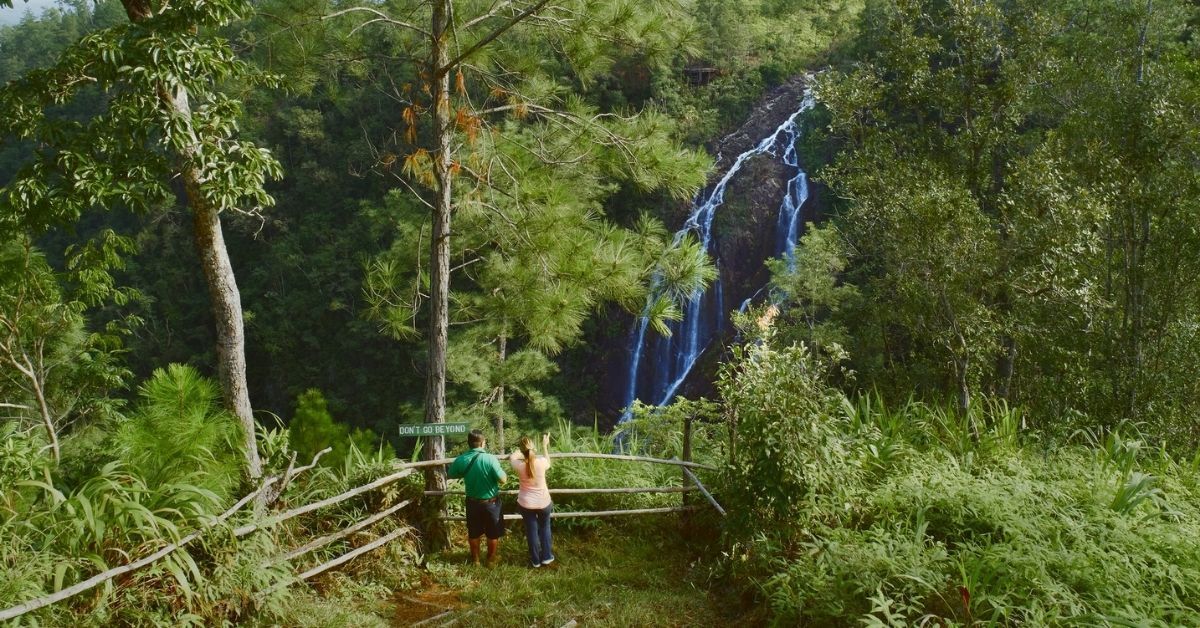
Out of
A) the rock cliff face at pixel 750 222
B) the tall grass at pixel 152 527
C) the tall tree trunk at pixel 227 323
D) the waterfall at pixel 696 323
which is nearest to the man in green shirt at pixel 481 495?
the tall grass at pixel 152 527

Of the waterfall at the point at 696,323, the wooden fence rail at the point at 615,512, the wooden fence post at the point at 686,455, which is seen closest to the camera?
the wooden fence rail at the point at 615,512

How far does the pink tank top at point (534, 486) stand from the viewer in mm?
4758

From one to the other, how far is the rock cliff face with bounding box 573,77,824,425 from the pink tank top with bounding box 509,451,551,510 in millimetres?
15758

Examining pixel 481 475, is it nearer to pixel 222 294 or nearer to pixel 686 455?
pixel 686 455

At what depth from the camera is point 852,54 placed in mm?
24641

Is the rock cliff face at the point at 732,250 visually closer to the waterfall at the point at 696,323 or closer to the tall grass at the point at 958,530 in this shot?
the waterfall at the point at 696,323

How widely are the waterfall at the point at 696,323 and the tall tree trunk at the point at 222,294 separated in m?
16.0

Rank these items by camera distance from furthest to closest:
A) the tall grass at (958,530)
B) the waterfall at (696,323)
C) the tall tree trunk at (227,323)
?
the waterfall at (696,323), the tall tree trunk at (227,323), the tall grass at (958,530)

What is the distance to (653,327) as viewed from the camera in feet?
22.3

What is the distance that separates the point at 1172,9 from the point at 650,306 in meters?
11.5

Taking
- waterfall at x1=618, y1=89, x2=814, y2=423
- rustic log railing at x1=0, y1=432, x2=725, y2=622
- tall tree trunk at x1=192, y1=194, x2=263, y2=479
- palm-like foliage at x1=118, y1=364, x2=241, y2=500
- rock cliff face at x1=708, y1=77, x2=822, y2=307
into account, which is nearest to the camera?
rustic log railing at x1=0, y1=432, x2=725, y2=622

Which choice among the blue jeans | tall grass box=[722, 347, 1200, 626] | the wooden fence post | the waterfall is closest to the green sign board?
the blue jeans

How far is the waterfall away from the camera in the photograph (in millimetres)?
21125

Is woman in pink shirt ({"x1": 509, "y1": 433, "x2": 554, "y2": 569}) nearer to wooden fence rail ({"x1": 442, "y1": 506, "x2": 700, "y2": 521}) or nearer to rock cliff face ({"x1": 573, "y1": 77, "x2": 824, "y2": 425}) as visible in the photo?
wooden fence rail ({"x1": 442, "y1": 506, "x2": 700, "y2": 521})
